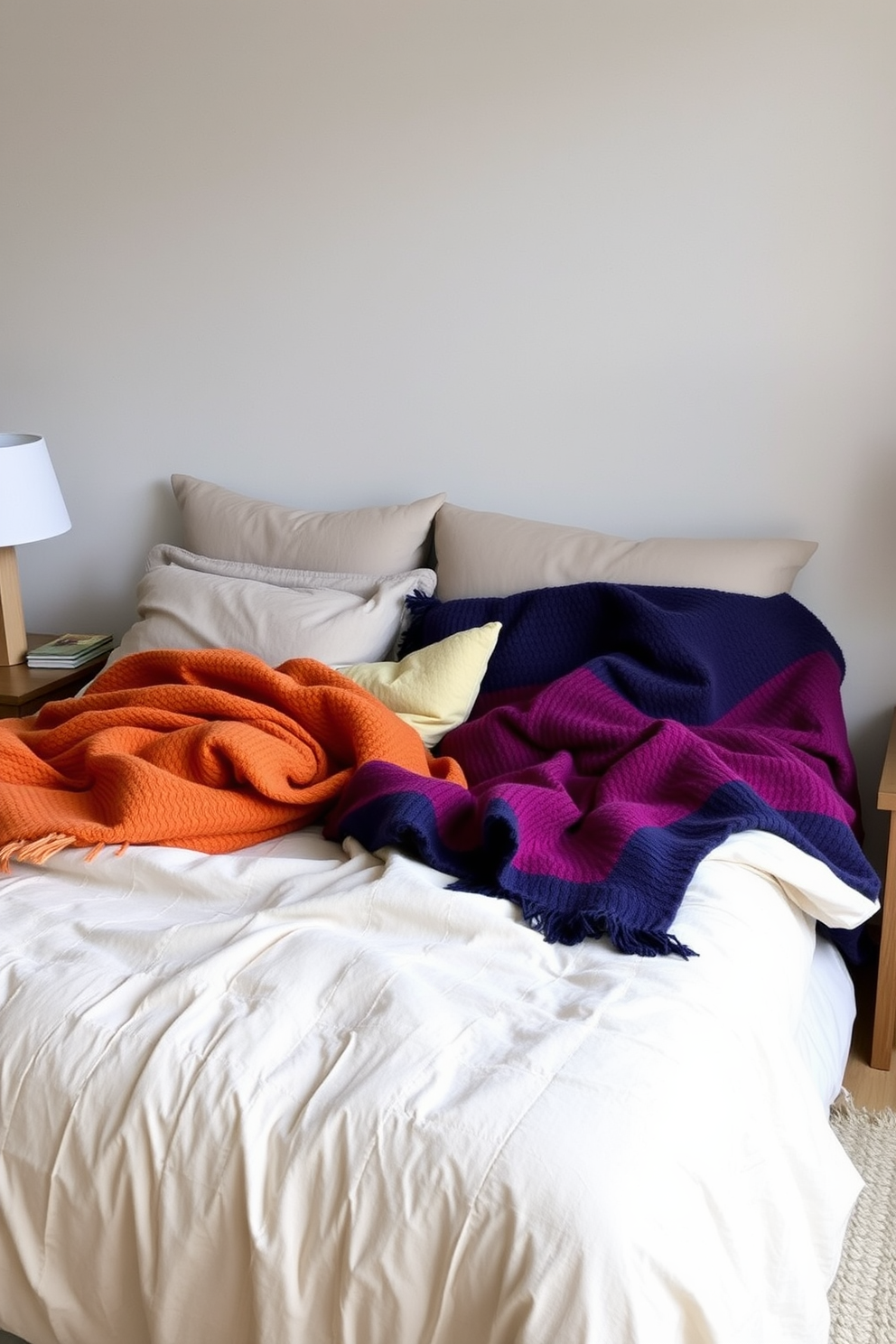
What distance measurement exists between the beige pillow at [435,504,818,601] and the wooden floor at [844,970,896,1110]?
822 mm

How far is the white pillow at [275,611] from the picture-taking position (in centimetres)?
247

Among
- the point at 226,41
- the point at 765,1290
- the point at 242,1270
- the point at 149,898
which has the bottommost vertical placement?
the point at 765,1290

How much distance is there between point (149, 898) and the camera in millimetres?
1730

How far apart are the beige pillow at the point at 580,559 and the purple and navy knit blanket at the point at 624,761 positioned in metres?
0.06

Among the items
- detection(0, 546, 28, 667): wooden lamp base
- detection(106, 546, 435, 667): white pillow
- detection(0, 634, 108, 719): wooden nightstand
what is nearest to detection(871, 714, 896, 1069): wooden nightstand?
detection(106, 546, 435, 667): white pillow

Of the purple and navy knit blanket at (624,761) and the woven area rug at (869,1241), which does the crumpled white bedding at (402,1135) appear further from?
the woven area rug at (869,1241)

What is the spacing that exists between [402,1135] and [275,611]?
1455mm

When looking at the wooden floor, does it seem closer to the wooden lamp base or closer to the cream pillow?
the cream pillow

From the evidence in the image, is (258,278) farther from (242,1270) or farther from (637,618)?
(242,1270)

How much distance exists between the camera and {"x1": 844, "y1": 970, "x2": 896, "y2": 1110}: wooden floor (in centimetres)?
216

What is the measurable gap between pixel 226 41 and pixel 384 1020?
2.37 meters

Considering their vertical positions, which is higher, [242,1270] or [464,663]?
[464,663]

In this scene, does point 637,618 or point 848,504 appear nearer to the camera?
point 637,618

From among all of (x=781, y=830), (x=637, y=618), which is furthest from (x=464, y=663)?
(x=781, y=830)
